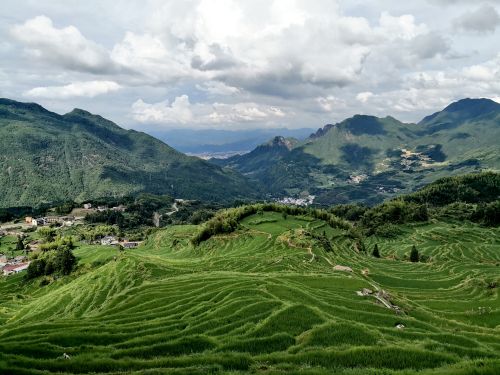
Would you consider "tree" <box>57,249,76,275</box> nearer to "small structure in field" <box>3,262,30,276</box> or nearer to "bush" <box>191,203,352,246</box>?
"small structure in field" <box>3,262,30,276</box>

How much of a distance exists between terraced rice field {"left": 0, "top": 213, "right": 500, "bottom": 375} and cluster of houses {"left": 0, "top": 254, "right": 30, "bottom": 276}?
7158 centimetres

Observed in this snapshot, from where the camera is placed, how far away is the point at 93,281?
7281cm

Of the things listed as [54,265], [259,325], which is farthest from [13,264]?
[259,325]

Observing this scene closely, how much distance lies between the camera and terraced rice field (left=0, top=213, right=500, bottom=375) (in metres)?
24.9

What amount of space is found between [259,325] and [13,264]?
517 ft

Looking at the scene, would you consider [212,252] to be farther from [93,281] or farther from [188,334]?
[188,334]

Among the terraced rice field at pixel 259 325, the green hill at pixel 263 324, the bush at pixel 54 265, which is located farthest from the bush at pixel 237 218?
the terraced rice field at pixel 259 325

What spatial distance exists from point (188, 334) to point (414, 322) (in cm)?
2093

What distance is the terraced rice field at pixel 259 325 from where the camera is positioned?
24938 mm

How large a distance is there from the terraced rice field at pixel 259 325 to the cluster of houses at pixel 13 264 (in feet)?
235

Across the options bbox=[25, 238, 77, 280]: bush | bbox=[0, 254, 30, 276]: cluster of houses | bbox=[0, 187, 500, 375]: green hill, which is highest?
bbox=[0, 187, 500, 375]: green hill

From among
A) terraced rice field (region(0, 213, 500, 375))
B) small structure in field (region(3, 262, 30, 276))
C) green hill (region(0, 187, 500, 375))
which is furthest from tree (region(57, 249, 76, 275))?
terraced rice field (region(0, 213, 500, 375))

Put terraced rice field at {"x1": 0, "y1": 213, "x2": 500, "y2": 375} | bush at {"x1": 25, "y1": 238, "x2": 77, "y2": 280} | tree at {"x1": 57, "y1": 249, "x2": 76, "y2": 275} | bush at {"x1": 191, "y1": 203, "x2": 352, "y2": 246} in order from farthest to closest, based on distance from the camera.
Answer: bush at {"x1": 191, "y1": 203, "x2": 352, "y2": 246}, bush at {"x1": 25, "y1": 238, "x2": 77, "y2": 280}, tree at {"x1": 57, "y1": 249, "x2": 76, "y2": 275}, terraced rice field at {"x1": 0, "y1": 213, "x2": 500, "y2": 375}

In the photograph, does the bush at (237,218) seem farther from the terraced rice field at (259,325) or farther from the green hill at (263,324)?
the terraced rice field at (259,325)
